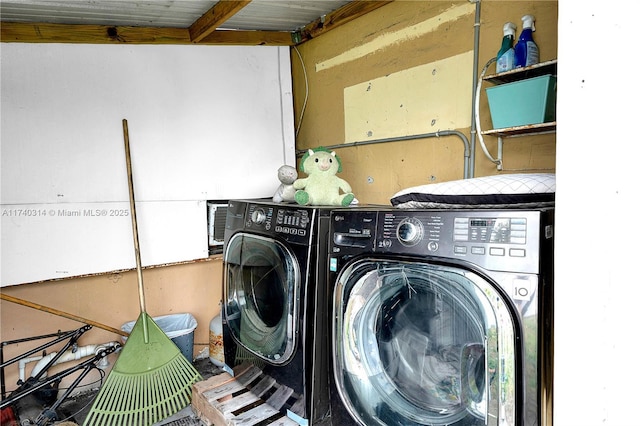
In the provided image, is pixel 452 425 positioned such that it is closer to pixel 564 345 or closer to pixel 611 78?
pixel 564 345

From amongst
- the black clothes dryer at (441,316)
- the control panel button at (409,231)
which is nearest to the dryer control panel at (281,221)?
the black clothes dryer at (441,316)

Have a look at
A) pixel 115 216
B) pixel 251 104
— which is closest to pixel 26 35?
pixel 115 216

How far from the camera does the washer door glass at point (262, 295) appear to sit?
166cm

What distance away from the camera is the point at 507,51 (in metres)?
1.73

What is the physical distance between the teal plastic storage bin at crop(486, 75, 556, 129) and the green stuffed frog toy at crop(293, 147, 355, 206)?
0.83 meters

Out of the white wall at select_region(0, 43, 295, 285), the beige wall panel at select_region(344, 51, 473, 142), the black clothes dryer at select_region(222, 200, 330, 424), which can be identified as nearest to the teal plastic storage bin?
the beige wall panel at select_region(344, 51, 473, 142)

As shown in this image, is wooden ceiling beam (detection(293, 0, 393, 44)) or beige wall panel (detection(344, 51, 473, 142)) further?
wooden ceiling beam (detection(293, 0, 393, 44))

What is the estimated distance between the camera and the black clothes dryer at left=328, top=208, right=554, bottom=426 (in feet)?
3.20

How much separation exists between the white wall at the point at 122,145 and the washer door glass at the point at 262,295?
0.85 m

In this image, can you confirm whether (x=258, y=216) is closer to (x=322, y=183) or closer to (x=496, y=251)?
(x=322, y=183)

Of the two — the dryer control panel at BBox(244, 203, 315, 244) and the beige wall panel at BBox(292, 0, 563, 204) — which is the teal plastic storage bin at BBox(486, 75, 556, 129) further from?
the dryer control panel at BBox(244, 203, 315, 244)

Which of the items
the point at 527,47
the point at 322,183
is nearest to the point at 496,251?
the point at 527,47

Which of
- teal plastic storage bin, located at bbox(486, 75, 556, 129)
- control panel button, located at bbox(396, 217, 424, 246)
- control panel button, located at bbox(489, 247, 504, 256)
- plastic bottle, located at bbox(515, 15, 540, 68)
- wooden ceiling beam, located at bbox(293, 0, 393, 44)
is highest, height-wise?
wooden ceiling beam, located at bbox(293, 0, 393, 44)

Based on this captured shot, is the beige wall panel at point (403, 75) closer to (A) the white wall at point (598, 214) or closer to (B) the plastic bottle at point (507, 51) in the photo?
(B) the plastic bottle at point (507, 51)
